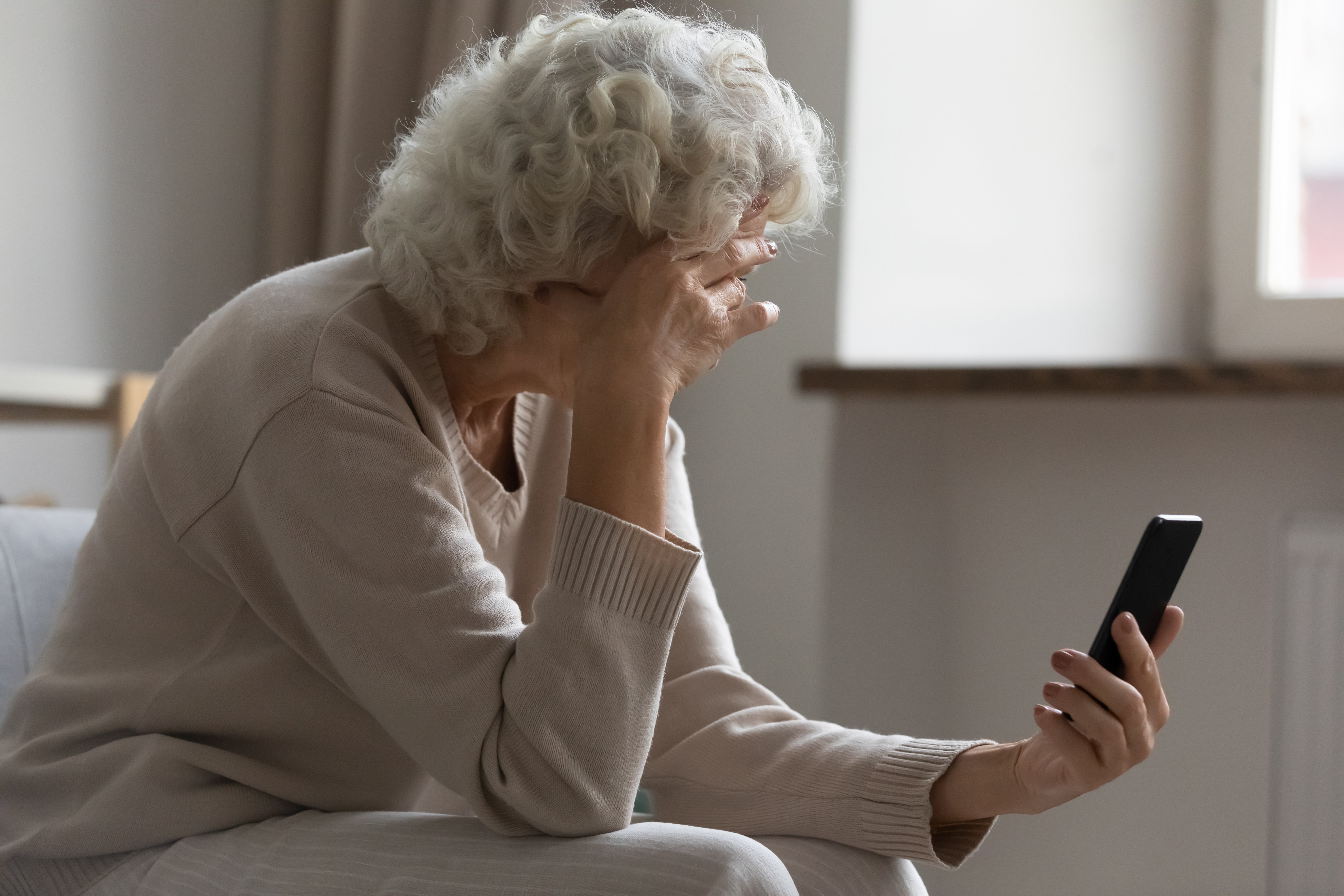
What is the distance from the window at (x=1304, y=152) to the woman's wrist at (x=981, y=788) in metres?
1.15

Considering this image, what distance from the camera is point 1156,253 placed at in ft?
6.48

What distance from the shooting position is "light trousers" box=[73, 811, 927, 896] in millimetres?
764

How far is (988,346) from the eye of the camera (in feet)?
6.25

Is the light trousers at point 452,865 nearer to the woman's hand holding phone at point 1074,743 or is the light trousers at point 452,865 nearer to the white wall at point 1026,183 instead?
A: the woman's hand holding phone at point 1074,743

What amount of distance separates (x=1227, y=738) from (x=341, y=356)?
137 cm

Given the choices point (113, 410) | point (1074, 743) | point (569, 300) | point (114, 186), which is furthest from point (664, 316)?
point (114, 186)

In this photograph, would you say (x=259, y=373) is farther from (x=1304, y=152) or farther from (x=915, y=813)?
(x=1304, y=152)

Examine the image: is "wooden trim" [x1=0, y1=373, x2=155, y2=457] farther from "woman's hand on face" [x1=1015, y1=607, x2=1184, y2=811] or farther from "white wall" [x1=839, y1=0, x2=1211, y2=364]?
"woman's hand on face" [x1=1015, y1=607, x2=1184, y2=811]

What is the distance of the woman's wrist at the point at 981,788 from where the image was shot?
0.95 m

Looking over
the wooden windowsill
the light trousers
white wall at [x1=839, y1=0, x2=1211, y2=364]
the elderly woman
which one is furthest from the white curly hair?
white wall at [x1=839, y1=0, x2=1211, y2=364]

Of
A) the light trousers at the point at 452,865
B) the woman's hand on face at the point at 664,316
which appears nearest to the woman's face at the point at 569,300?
the woman's hand on face at the point at 664,316

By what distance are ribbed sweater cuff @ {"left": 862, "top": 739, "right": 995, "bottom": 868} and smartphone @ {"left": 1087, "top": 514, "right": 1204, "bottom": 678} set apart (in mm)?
151

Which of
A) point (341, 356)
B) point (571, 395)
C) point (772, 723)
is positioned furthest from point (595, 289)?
point (772, 723)

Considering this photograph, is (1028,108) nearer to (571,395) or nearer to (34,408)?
(571,395)
